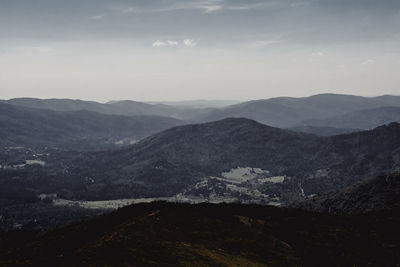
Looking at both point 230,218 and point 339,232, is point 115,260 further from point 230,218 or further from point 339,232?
point 339,232

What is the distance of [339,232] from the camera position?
618 feet

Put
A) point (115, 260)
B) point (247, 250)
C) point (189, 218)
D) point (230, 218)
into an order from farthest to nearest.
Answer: point (230, 218), point (189, 218), point (247, 250), point (115, 260)

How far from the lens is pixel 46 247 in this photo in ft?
616

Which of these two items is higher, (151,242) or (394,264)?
(151,242)

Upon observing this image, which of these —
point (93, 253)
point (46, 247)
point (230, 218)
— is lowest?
point (46, 247)

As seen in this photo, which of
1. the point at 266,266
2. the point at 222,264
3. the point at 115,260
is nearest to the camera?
the point at 115,260

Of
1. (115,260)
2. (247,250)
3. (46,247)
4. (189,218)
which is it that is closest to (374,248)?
(247,250)

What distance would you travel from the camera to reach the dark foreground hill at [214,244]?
363 feet

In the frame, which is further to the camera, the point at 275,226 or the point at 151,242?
the point at 275,226

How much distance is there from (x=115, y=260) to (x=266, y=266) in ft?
169

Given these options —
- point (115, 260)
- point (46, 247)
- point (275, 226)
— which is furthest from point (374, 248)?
point (46, 247)

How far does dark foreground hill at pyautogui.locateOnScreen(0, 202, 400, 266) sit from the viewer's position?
111 meters

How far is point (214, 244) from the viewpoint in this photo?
145 meters

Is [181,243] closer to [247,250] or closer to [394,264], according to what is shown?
[247,250]
